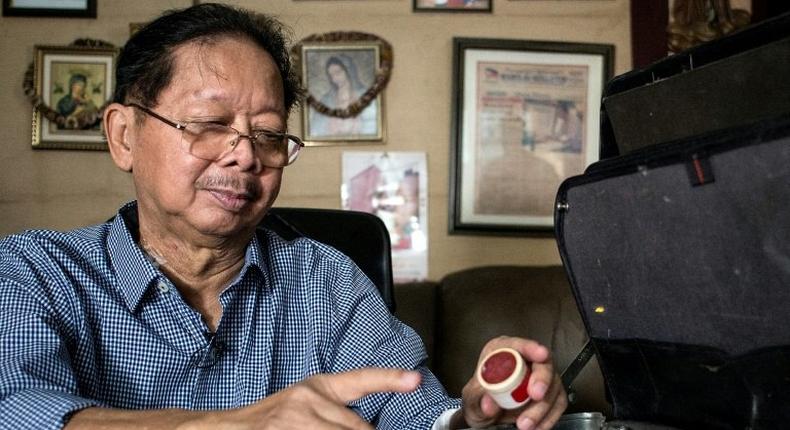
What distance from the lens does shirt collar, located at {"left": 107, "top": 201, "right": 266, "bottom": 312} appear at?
116cm

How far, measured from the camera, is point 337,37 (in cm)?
227

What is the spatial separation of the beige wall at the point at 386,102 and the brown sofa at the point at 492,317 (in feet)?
0.43

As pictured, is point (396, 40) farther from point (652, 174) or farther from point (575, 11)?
point (652, 174)

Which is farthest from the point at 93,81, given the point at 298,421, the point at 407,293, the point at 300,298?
the point at 298,421

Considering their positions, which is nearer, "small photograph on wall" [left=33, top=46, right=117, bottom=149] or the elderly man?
the elderly man

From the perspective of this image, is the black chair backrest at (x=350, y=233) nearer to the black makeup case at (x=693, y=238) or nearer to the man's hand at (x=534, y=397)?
the man's hand at (x=534, y=397)

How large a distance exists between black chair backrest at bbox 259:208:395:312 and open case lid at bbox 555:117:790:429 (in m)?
0.72

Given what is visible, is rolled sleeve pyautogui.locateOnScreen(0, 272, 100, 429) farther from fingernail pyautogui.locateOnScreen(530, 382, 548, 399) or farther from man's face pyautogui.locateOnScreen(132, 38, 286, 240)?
fingernail pyautogui.locateOnScreen(530, 382, 548, 399)

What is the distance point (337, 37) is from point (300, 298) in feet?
3.66

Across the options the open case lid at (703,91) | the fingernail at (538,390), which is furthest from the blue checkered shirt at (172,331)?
the open case lid at (703,91)

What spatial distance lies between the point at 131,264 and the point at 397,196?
47.0 inches

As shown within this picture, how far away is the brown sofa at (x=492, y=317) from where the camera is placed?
2135mm

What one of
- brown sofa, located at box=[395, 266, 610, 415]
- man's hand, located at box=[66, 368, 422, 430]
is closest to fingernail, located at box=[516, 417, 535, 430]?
man's hand, located at box=[66, 368, 422, 430]

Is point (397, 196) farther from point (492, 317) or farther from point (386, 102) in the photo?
point (492, 317)
